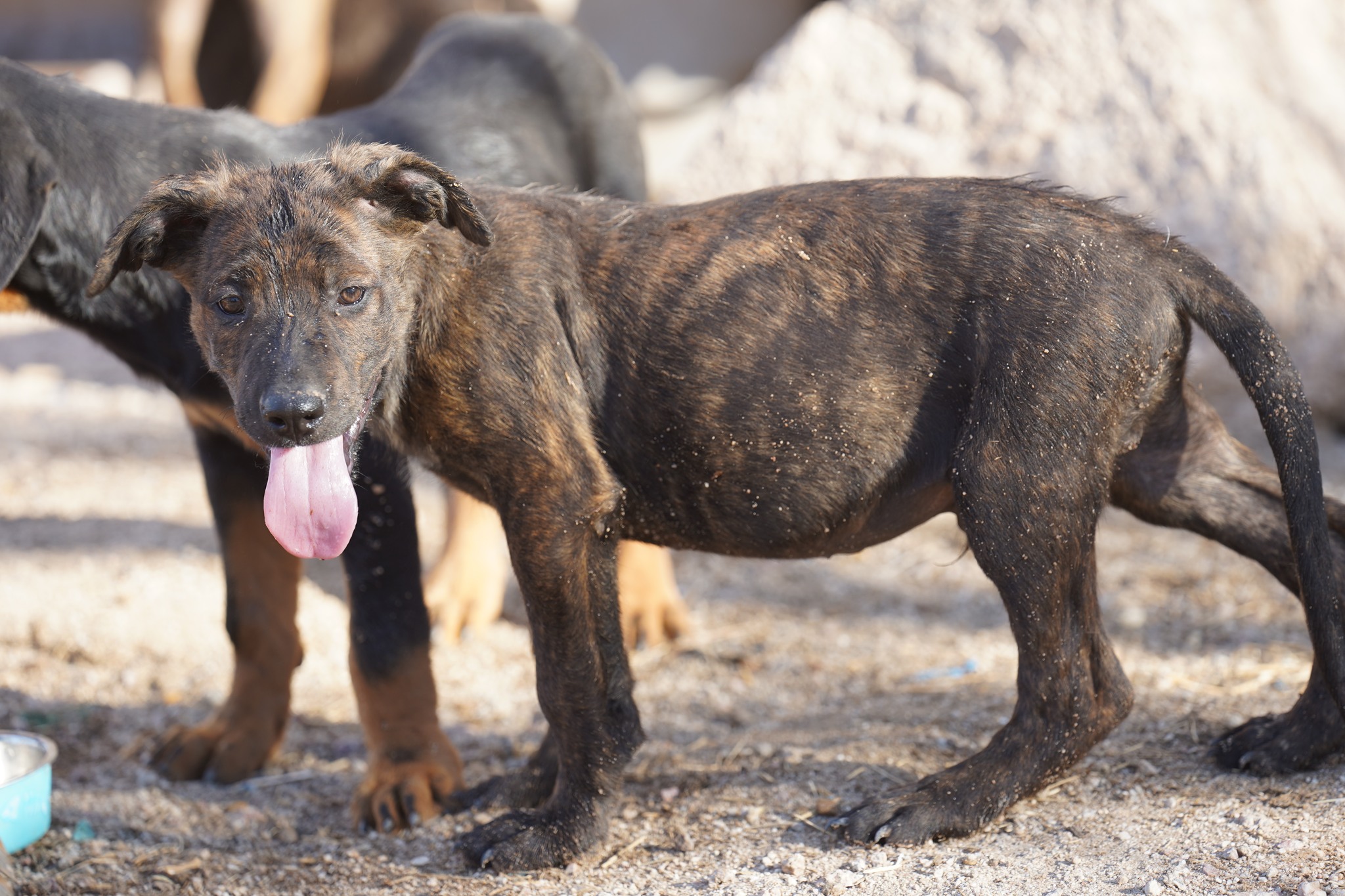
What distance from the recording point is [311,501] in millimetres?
3111

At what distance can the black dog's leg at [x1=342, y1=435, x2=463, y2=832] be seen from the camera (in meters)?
4.04

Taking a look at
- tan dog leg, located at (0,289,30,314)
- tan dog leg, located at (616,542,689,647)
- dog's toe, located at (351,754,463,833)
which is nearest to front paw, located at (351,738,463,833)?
dog's toe, located at (351,754,463,833)

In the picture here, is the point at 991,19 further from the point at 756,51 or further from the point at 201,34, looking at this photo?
the point at 201,34

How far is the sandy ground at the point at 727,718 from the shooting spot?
3.31 metres

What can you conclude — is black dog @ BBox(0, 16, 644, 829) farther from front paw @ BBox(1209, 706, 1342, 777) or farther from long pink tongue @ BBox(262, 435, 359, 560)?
front paw @ BBox(1209, 706, 1342, 777)

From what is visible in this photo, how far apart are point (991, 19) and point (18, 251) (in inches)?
230

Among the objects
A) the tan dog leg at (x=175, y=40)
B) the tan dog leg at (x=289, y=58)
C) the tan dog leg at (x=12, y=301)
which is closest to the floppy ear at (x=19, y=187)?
the tan dog leg at (x=12, y=301)

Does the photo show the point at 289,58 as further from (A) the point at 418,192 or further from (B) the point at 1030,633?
(B) the point at 1030,633

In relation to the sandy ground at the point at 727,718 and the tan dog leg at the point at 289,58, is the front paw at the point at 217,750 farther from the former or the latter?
the tan dog leg at the point at 289,58

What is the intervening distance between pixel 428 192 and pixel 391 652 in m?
1.57

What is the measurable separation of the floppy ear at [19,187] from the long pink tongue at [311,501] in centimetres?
125

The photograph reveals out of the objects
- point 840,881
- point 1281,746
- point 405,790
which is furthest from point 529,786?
point 1281,746

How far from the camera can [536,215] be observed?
361 cm

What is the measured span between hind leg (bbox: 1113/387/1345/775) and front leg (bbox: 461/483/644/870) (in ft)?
4.84
